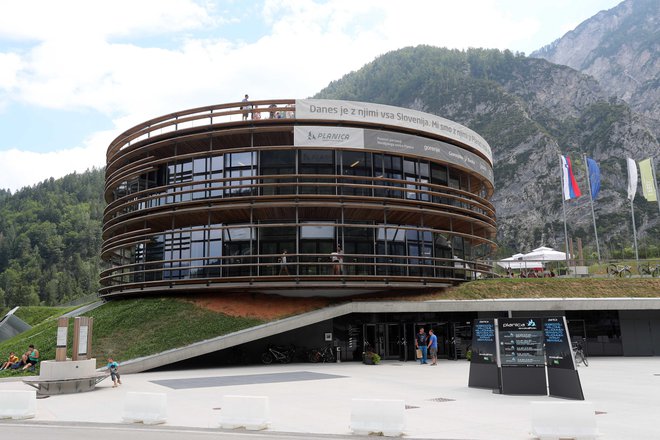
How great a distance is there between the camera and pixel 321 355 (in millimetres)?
27516

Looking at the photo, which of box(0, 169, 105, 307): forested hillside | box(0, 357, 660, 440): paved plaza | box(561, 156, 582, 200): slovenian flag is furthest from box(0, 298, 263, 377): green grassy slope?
box(0, 169, 105, 307): forested hillside

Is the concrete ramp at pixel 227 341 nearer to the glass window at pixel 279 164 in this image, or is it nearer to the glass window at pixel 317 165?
the glass window at pixel 317 165

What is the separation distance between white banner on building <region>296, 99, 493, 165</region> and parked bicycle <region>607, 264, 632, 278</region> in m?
12.5

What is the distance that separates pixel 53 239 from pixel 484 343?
5825 inches

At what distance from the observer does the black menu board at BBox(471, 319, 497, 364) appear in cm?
1588

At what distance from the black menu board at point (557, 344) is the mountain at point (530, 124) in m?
90.5

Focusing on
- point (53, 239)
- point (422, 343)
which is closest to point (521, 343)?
point (422, 343)

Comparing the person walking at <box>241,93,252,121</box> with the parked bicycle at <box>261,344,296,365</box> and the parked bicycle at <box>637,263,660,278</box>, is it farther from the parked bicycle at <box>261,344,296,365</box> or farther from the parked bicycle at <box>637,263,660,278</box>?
the parked bicycle at <box>637,263,660,278</box>

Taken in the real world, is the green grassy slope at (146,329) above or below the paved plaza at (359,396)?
above

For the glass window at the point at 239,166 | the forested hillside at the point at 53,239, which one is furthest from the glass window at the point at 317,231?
the forested hillside at the point at 53,239

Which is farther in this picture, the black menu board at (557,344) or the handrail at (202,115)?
the handrail at (202,115)

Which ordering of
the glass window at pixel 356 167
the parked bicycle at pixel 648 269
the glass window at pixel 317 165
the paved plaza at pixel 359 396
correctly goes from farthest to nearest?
the parked bicycle at pixel 648 269 → the glass window at pixel 356 167 → the glass window at pixel 317 165 → the paved plaza at pixel 359 396

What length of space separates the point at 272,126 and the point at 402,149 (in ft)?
24.2

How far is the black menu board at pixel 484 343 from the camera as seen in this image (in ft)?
52.1
